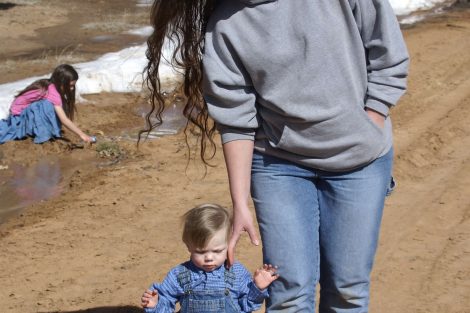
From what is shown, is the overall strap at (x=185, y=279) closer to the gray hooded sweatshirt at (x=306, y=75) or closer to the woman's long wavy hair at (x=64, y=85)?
the gray hooded sweatshirt at (x=306, y=75)

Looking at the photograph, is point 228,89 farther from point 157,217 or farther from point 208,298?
point 157,217

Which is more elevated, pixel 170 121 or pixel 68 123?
pixel 68 123

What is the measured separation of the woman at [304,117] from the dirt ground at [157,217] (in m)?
1.88

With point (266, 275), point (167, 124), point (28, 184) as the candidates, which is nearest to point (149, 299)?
point (266, 275)

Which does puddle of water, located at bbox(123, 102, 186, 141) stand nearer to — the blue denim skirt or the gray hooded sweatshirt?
the blue denim skirt

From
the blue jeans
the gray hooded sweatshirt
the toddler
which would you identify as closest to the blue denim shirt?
the toddler

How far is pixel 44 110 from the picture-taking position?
8.49 metres

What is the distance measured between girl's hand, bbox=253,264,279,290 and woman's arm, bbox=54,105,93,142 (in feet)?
16.4

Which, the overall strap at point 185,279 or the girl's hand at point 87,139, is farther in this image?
the girl's hand at point 87,139

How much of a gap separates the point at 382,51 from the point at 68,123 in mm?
5559

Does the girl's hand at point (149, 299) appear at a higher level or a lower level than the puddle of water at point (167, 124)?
higher

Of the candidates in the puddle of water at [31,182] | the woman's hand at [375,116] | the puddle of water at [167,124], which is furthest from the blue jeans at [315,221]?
the puddle of water at [167,124]

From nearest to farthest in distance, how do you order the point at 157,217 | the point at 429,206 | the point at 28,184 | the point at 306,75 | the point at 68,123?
the point at 306,75
the point at 157,217
the point at 429,206
the point at 28,184
the point at 68,123

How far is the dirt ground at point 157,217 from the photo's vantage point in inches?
209
